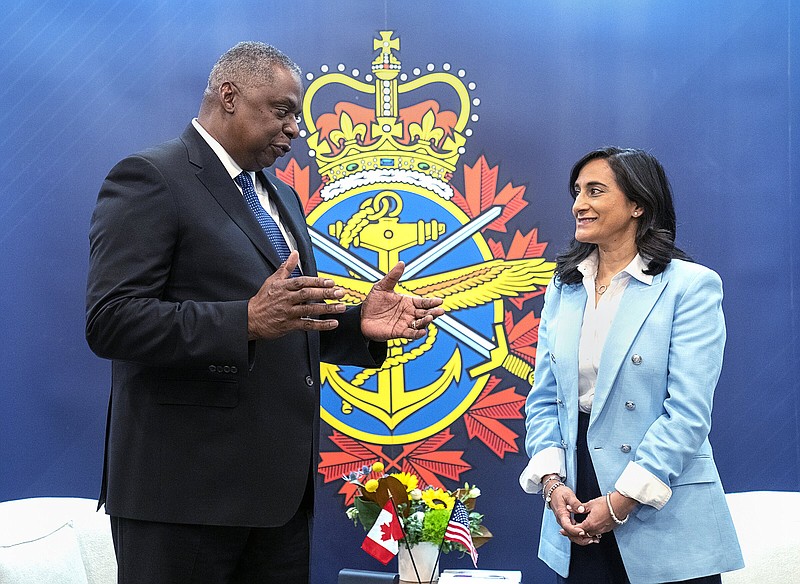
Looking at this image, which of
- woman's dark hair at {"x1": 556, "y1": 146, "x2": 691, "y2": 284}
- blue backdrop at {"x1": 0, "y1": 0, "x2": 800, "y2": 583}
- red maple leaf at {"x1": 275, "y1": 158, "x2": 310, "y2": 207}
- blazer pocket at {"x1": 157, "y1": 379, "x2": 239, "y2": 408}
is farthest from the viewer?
red maple leaf at {"x1": 275, "y1": 158, "x2": 310, "y2": 207}

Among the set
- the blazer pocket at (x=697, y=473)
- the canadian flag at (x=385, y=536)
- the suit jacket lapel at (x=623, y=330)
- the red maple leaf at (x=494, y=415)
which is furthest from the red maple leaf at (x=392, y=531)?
the blazer pocket at (x=697, y=473)

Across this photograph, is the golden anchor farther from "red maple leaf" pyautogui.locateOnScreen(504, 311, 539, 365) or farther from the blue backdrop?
the blue backdrop

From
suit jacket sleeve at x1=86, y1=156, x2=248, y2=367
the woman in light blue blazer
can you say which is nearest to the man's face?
suit jacket sleeve at x1=86, y1=156, x2=248, y2=367

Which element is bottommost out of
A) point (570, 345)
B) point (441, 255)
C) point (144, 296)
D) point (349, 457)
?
point (349, 457)

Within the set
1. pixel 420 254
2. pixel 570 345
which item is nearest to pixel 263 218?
pixel 570 345

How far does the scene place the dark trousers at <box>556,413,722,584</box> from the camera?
8.22ft

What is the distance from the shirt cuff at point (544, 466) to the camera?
2604 millimetres

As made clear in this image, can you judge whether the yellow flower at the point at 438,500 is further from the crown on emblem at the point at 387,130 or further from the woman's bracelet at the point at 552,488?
the crown on emblem at the point at 387,130

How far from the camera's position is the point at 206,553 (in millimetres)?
1988

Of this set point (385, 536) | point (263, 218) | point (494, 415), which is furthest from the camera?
point (494, 415)

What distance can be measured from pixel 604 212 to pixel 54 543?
2.32 m

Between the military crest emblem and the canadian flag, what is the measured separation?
1.75 feet

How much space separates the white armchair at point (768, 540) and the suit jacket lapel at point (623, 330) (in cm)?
119

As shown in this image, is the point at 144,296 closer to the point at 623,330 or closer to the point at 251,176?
the point at 251,176
